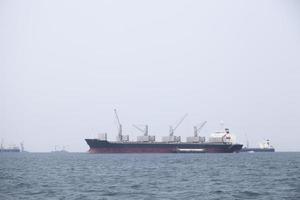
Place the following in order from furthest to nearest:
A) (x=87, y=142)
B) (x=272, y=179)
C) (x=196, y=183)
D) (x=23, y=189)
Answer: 1. (x=87, y=142)
2. (x=272, y=179)
3. (x=196, y=183)
4. (x=23, y=189)

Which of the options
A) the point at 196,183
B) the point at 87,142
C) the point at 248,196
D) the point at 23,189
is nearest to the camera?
the point at 248,196

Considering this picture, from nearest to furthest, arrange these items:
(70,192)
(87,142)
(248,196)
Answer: (248,196), (70,192), (87,142)

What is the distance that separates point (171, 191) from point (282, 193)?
37.1 ft

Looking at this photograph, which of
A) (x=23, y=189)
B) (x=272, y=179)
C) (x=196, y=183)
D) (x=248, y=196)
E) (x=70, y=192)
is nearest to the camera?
(x=248, y=196)

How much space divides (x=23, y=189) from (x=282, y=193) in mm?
27995

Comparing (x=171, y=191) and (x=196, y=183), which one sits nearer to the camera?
(x=171, y=191)

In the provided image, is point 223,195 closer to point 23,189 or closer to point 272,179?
point 272,179

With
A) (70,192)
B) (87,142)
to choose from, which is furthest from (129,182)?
(87,142)

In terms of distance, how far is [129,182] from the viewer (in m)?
58.8

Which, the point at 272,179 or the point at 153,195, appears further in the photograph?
the point at 272,179

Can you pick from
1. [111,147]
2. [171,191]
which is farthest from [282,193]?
[111,147]

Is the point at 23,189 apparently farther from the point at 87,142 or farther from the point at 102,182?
the point at 87,142

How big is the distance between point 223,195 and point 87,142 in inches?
5708

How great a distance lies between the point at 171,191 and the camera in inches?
1905
